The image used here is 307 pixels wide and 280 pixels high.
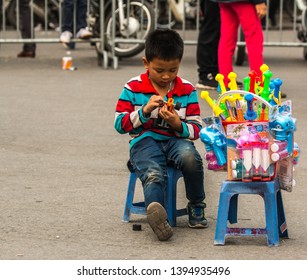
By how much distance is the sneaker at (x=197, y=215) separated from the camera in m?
6.00

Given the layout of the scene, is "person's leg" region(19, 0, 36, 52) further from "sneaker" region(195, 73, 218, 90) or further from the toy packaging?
the toy packaging

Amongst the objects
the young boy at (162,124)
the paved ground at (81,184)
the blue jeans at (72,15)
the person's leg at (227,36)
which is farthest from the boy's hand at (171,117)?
the blue jeans at (72,15)

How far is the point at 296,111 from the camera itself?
10141 millimetres

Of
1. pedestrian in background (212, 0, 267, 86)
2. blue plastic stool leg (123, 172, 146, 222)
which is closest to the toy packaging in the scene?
blue plastic stool leg (123, 172, 146, 222)

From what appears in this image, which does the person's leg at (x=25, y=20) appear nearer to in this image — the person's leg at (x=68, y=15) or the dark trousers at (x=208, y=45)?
the person's leg at (x=68, y=15)

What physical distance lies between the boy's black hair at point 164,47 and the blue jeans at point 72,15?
24.1ft

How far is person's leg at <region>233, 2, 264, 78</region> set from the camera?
33.7 ft

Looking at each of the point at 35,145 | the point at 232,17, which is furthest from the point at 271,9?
the point at 35,145

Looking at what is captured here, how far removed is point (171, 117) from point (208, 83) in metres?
5.54

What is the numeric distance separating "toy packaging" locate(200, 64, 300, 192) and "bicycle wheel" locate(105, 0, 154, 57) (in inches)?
300

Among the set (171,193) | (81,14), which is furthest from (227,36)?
(171,193)

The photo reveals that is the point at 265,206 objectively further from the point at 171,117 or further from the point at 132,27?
the point at 132,27

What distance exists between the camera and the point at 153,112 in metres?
5.96
